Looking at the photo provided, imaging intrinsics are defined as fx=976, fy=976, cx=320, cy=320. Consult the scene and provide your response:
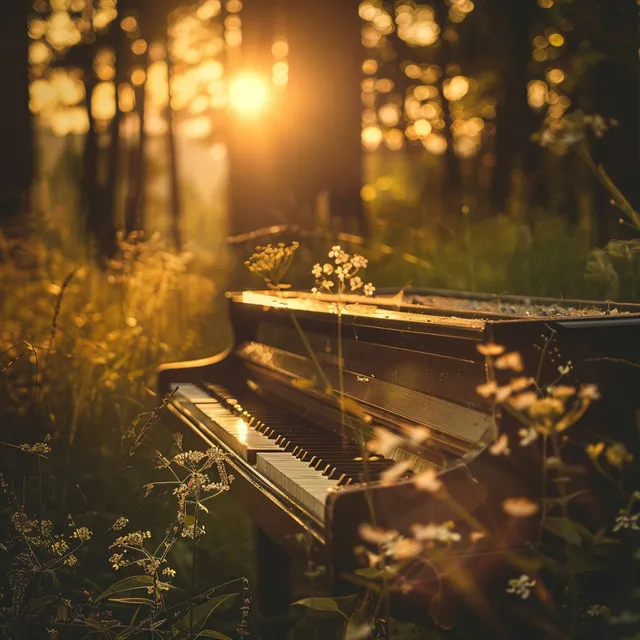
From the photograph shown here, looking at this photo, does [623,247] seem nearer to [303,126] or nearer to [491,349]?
[491,349]

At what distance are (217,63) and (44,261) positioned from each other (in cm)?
1926

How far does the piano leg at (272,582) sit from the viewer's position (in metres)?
4.40

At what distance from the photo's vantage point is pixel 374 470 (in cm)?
306

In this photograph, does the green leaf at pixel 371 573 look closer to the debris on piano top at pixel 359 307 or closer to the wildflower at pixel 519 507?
the wildflower at pixel 519 507

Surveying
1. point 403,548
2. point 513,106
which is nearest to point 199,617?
point 403,548

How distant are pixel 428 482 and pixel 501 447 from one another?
0.75 feet

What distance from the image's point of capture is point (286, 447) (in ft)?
11.3

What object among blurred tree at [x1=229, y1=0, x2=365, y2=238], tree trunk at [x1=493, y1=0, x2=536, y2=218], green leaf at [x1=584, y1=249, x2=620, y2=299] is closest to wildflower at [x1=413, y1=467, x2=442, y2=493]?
green leaf at [x1=584, y1=249, x2=620, y2=299]

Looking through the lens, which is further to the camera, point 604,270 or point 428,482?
point 604,270

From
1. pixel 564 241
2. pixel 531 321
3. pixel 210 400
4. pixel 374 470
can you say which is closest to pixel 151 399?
pixel 210 400

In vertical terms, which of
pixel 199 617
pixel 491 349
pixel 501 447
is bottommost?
pixel 199 617

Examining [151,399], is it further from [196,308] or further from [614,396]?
[614,396]

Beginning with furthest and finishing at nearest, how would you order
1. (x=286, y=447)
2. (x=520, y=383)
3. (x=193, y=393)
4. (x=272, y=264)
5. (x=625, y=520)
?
1. (x=193, y=393)
2. (x=286, y=447)
3. (x=272, y=264)
4. (x=625, y=520)
5. (x=520, y=383)

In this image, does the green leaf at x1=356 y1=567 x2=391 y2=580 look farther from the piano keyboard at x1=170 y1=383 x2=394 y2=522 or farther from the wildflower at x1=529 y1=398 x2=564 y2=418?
the wildflower at x1=529 y1=398 x2=564 y2=418
